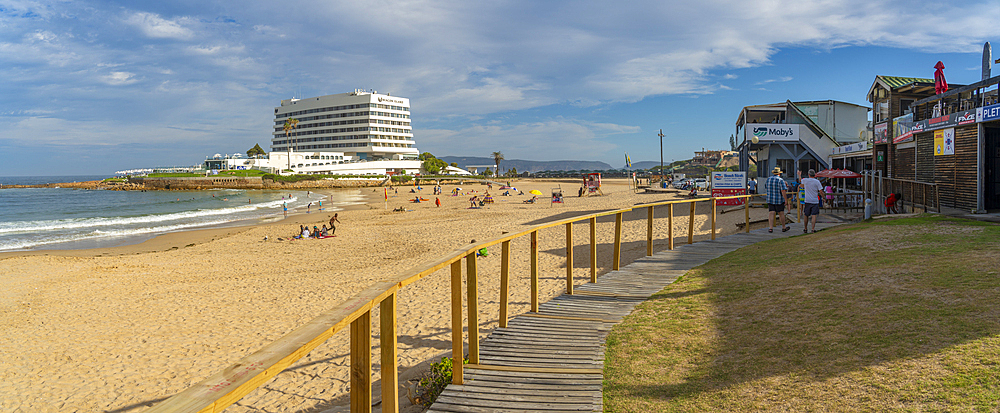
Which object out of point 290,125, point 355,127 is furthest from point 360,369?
point 290,125

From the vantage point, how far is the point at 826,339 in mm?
3914

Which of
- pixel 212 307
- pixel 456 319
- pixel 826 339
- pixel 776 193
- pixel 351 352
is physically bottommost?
pixel 212 307

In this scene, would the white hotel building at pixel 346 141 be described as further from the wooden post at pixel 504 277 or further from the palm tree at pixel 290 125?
the wooden post at pixel 504 277

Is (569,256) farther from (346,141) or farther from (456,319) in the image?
(346,141)

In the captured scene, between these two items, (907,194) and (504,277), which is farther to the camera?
(907,194)

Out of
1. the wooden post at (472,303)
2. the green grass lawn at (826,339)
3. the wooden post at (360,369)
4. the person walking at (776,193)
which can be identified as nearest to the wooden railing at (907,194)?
the person walking at (776,193)

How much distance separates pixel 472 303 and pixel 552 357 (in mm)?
841

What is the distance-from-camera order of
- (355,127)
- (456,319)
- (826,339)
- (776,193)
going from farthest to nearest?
1. (355,127)
2. (776,193)
3. (826,339)
4. (456,319)

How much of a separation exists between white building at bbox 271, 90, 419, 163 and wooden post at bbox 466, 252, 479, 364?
11317cm

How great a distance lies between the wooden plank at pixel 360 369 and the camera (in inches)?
86.2

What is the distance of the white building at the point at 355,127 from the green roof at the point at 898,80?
102m

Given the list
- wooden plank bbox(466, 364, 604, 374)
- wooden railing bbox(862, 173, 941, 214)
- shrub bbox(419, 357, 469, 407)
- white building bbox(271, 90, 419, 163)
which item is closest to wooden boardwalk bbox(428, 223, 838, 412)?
wooden plank bbox(466, 364, 604, 374)

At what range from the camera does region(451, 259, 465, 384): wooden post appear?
11.8 ft

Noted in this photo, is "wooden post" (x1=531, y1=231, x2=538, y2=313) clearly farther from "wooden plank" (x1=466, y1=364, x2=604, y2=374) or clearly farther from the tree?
the tree
